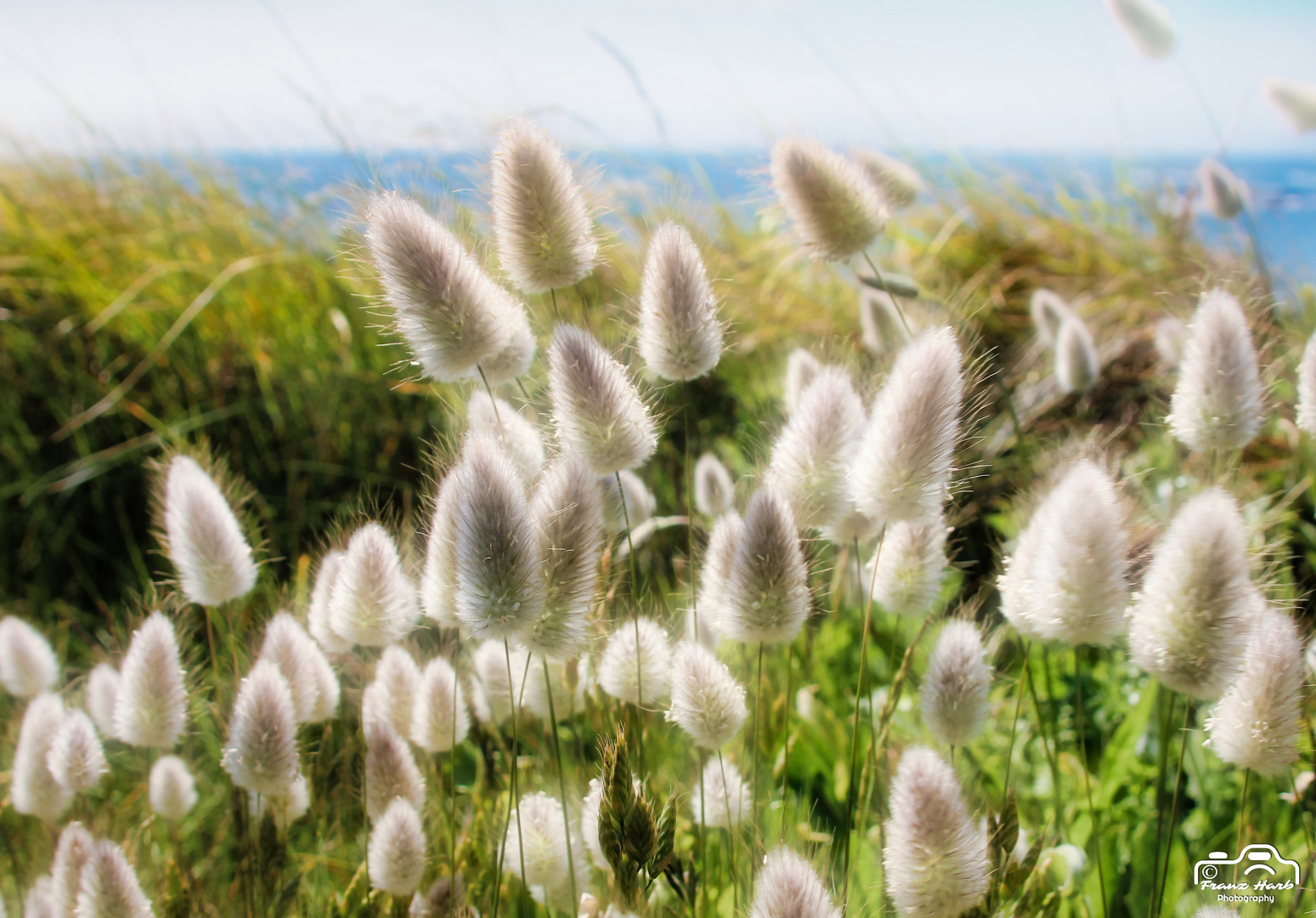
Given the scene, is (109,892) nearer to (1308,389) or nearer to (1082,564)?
(1082,564)

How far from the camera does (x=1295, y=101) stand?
187cm

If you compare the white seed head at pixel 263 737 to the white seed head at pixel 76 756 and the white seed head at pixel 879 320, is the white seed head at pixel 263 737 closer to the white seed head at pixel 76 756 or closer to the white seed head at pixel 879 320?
the white seed head at pixel 76 756

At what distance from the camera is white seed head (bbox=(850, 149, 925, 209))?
1439mm

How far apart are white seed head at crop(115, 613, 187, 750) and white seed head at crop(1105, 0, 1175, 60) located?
2.17 metres

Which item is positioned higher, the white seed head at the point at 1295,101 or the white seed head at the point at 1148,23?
the white seed head at the point at 1148,23

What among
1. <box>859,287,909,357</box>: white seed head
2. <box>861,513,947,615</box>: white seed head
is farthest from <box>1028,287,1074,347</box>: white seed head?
<box>861,513,947,615</box>: white seed head

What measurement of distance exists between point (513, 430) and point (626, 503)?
19 cm

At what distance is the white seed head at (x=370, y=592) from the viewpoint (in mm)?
924

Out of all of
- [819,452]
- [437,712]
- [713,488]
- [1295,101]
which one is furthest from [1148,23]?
[437,712]

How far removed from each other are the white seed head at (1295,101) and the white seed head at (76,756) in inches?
98.7

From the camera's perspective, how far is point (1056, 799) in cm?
99

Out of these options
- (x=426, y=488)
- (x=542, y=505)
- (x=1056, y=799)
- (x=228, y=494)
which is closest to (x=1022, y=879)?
(x=1056, y=799)

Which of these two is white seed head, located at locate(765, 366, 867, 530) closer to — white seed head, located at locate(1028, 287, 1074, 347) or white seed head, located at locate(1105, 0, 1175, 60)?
white seed head, located at locate(1028, 287, 1074, 347)

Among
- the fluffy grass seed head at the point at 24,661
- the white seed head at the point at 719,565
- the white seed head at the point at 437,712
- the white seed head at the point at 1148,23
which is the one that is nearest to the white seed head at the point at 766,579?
the white seed head at the point at 719,565
